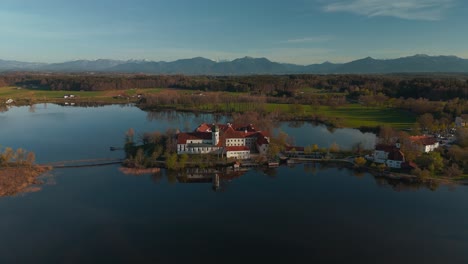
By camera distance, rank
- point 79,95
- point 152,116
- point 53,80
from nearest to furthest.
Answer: point 152,116 < point 79,95 < point 53,80

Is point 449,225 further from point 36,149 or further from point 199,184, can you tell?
point 36,149

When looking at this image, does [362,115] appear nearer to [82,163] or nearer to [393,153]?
[393,153]

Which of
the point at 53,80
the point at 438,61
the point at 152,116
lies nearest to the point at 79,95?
the point at 53,80

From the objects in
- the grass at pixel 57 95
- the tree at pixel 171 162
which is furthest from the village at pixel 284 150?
the grass at pixel 57 95

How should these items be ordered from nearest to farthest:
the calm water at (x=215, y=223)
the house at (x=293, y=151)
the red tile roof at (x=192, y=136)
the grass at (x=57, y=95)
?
the calm water at (x=215, y=223)
the red tile roof at (x=192, y=136)
the house at (x=293, y=151)
the grass at (x=57, y=95)

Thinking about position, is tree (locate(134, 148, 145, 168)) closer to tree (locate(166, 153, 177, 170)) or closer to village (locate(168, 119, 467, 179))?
tree (locate(166, 153, 177, 170))

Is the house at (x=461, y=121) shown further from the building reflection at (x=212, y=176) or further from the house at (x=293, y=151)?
the building reflection at (x=212, y=176)
